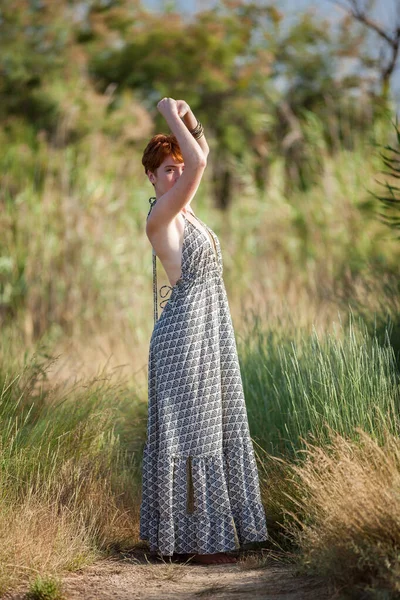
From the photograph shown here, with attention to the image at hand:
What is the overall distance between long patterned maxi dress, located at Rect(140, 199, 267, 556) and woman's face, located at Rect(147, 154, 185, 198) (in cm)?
23

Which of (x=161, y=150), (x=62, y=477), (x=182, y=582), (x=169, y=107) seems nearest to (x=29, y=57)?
(x=161, y=150)

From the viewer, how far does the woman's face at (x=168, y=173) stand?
4.26m

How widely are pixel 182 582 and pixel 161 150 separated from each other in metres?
1.96

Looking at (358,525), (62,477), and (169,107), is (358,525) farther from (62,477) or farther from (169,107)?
(169,107)

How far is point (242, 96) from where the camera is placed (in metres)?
14.5

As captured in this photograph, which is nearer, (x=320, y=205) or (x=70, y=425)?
(x=70, y=425)

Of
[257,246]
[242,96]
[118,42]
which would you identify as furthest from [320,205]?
[118,42]

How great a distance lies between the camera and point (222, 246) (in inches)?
420

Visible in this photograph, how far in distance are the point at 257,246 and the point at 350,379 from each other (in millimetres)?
6424

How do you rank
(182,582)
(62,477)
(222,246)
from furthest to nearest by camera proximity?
(222,246) → (62,477) → (182,582)

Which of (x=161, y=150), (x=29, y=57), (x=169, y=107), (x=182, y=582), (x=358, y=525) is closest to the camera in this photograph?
(x=358, y=525)

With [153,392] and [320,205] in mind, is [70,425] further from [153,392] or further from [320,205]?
[320,205]

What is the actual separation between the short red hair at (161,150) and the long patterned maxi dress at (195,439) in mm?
347

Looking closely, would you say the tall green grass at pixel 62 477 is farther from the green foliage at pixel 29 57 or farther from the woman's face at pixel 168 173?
the green foliage at pixel 29 57
